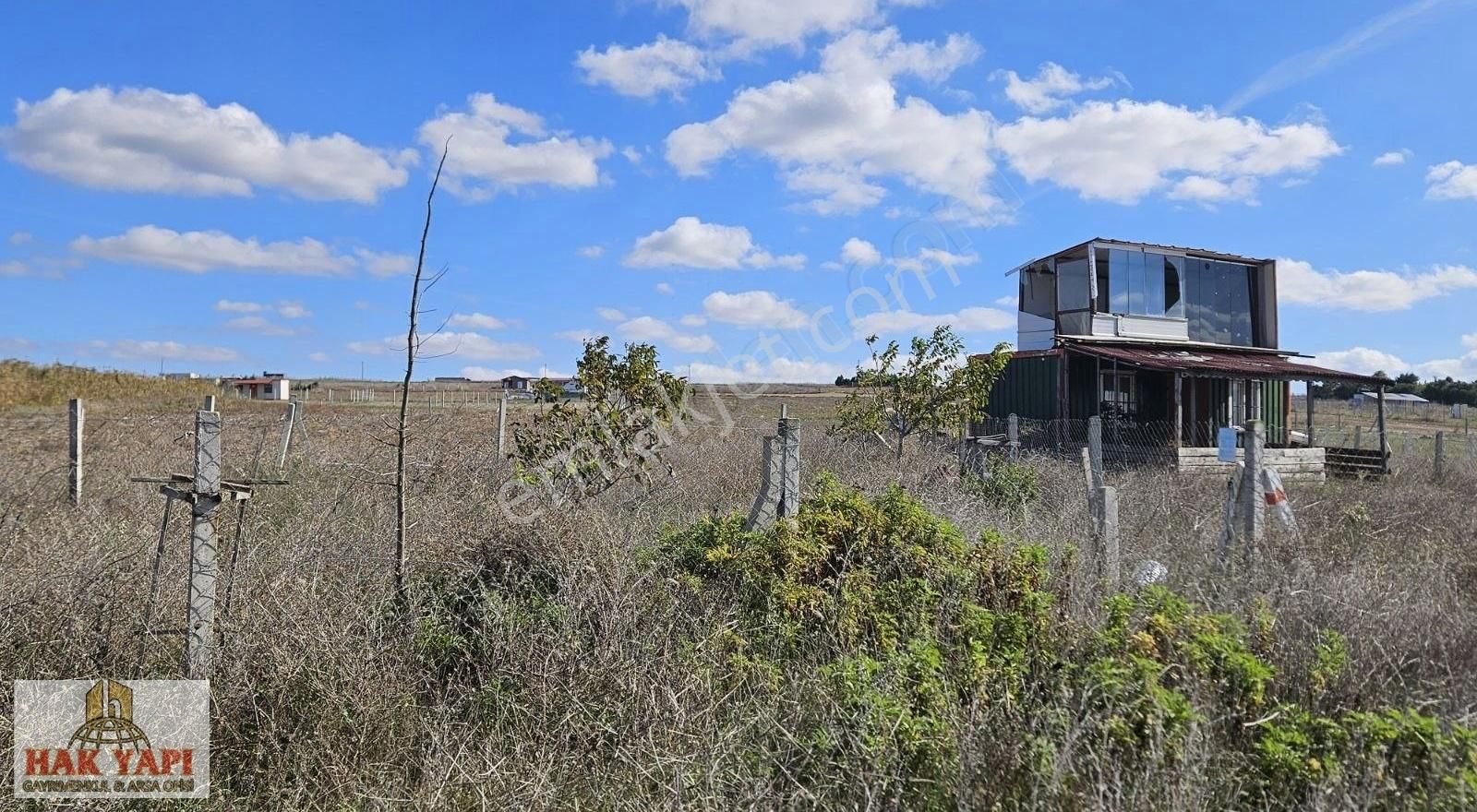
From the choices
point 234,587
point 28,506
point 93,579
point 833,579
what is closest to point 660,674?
point 833,579

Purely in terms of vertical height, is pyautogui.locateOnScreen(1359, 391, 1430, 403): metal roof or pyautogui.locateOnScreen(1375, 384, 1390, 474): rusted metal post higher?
pyautogui.locateOnScreen(1359, 391, 1430, 403): metal roof

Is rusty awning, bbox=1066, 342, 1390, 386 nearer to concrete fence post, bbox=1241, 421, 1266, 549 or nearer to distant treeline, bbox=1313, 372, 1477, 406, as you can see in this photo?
concrete fence post, bbox=1241, 421, 1266, 549

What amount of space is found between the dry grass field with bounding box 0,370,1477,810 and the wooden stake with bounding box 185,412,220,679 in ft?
0.33

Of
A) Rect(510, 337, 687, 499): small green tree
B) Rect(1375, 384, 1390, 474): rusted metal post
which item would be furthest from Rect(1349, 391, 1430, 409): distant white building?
Rect(510, 337, 687, 499): small green tree

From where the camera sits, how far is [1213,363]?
18438mm

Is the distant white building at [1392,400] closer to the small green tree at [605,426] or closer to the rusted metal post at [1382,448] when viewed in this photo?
the rusted metal post at [1382,448]

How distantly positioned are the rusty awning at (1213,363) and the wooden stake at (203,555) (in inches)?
646

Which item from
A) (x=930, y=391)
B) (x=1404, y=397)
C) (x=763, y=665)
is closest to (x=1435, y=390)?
(x=1404, y=397)

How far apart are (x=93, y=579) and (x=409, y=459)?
6.05 metres

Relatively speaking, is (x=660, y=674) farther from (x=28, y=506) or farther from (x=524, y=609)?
(x=28, y=506)

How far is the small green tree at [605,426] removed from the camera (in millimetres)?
8305

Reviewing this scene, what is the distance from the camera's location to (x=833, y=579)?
4574 millimetres

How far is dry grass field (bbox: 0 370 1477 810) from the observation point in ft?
9.81

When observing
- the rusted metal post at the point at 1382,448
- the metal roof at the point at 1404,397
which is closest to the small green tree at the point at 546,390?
the rusted metal post at the point at 1382,448
